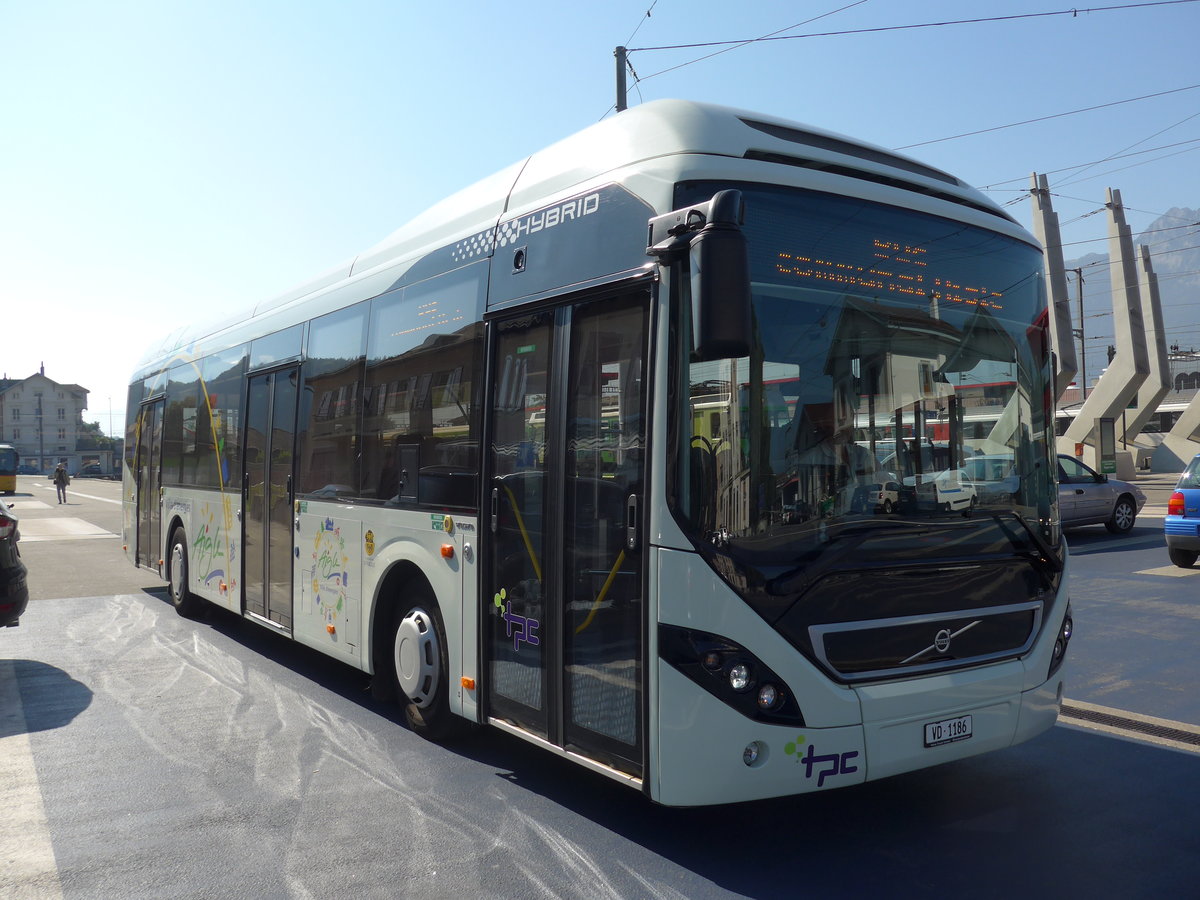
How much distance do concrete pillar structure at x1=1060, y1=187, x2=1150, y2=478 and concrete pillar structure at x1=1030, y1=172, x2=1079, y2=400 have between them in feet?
12.7

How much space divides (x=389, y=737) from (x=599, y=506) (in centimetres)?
270

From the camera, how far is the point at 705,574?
3.94 metres

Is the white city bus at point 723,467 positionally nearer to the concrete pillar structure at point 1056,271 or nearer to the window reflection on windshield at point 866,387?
the window reflection on windshield at point 866,387

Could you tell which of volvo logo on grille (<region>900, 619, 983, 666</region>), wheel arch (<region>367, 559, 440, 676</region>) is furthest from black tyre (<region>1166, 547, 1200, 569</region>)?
wheel arch (<region>367, 559, 440, 676</region>)

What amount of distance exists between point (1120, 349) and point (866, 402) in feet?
147

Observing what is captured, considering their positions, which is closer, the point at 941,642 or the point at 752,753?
the point at 752,753

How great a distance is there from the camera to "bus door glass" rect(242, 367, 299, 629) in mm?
8016

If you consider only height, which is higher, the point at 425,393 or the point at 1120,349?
the point at 1120,349

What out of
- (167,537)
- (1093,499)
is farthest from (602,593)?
(1093,499)

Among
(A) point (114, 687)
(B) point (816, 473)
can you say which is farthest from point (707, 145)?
(A) point (114, 687)

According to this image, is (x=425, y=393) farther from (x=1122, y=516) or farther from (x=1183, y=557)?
(x=1122, y=516)

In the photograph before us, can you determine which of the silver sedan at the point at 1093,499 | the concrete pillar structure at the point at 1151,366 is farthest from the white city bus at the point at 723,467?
the concrete pillar structure at the point at 1151,366

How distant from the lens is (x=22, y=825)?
478 cm

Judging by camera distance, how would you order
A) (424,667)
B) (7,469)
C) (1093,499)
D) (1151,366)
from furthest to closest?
(7,469) → (1151,366) → (1093,499) → (424,667)
